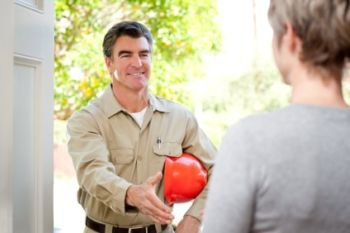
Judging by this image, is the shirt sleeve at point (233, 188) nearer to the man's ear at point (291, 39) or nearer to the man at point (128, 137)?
the man's ear at point (291, 39)

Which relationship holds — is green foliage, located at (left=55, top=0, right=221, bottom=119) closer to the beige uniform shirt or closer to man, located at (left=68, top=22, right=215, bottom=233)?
man, located at (left=68, top=22, right=215, bottom=233)

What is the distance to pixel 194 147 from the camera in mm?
1936

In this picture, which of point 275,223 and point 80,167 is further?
point 80,167

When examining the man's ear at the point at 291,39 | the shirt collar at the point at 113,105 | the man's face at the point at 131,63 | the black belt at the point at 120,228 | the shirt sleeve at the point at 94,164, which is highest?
the man's face at the point at 131,63

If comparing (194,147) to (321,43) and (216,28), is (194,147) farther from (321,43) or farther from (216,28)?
(216,28)

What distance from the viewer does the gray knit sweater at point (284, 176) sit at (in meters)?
0.80

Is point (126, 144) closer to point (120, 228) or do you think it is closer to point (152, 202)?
point (120, 228)

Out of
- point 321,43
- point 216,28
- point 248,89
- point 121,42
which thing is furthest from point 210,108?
point 321,43

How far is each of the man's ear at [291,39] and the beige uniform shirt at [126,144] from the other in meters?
1.02

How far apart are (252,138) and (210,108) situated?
5863 millimetres

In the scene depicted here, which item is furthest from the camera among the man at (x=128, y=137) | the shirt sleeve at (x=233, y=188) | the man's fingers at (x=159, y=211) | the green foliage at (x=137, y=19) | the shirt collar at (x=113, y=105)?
the green foliage at (x=137, y=19)

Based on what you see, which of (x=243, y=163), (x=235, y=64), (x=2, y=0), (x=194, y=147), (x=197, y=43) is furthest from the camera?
(x=235, y=64)

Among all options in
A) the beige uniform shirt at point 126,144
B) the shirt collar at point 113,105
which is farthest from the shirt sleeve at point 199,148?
the shirt collar at point 113,105

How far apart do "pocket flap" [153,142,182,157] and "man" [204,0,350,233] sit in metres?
1.05
